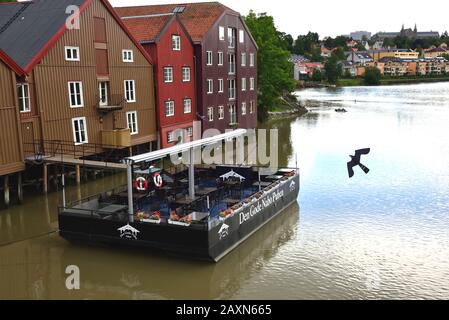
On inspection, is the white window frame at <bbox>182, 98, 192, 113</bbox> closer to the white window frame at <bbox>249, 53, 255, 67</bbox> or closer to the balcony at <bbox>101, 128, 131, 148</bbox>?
the balcony at <bbox>101, 128, 131, 148</bbox>

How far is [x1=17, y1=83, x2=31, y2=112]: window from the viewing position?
1014 inches

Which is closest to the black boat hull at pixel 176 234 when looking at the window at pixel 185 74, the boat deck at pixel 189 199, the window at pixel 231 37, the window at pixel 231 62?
the boat deck at pixel 189 199

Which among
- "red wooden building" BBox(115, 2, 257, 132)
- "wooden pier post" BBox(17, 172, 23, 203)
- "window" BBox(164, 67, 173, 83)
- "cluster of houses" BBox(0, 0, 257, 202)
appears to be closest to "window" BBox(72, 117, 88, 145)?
"cluster of houses" BBox(0, 0, 257, 202)

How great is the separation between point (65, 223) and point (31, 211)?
6.50m

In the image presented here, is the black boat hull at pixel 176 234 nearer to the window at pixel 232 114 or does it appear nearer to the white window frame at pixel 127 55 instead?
the white window frame at pixel 127 55

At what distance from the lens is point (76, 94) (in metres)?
29.5

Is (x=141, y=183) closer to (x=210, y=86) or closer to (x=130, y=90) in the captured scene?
(x=130, y=90)

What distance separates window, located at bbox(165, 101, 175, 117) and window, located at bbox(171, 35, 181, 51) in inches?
170

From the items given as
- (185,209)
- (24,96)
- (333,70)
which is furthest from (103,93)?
(333,70)

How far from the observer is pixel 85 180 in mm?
31047

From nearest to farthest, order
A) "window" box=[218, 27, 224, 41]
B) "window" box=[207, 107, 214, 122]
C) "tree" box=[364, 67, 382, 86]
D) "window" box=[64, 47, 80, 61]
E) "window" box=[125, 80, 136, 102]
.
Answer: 1. "window" box=[64, 47, 80, 61]
2. "window" box=[125, 80, 136, 102]
3. "window" box=[207, 107, 214, 122]
4. "window" box=[218, 27, 224, 41]
5. "tree" box=[364, 67, 382, 86]
